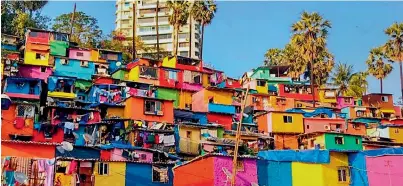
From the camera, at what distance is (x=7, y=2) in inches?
2982

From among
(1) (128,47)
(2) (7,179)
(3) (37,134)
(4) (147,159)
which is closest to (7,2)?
(1) (128,47)

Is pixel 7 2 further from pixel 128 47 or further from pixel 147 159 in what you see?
pixel 147 159

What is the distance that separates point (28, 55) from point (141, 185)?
100 feet

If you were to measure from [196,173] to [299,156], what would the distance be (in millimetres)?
8646

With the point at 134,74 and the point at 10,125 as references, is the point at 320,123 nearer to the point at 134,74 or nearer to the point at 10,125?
the point at 134,74

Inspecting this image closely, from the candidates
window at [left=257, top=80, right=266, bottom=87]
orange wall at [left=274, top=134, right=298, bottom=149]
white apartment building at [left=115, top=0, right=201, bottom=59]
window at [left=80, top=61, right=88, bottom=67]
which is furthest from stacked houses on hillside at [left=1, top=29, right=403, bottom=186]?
white apartment building at [left=115, top=0, right=201, bottom=59]

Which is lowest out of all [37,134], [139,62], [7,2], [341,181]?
[341,181]

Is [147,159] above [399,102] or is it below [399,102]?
below

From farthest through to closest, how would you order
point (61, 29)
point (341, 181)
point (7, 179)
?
1. point (61, 29)
2. point (341, 181)
3. point (7, 179)

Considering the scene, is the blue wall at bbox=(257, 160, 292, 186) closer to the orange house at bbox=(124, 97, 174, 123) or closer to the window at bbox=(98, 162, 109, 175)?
the window at bbox=(98, 162, 109, 175)

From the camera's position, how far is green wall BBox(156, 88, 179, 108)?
173 feet

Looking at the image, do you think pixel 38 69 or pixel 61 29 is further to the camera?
pixel 61 29

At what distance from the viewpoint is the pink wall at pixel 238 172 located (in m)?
30.9

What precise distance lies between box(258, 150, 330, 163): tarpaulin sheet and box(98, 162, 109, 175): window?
11718 mm
